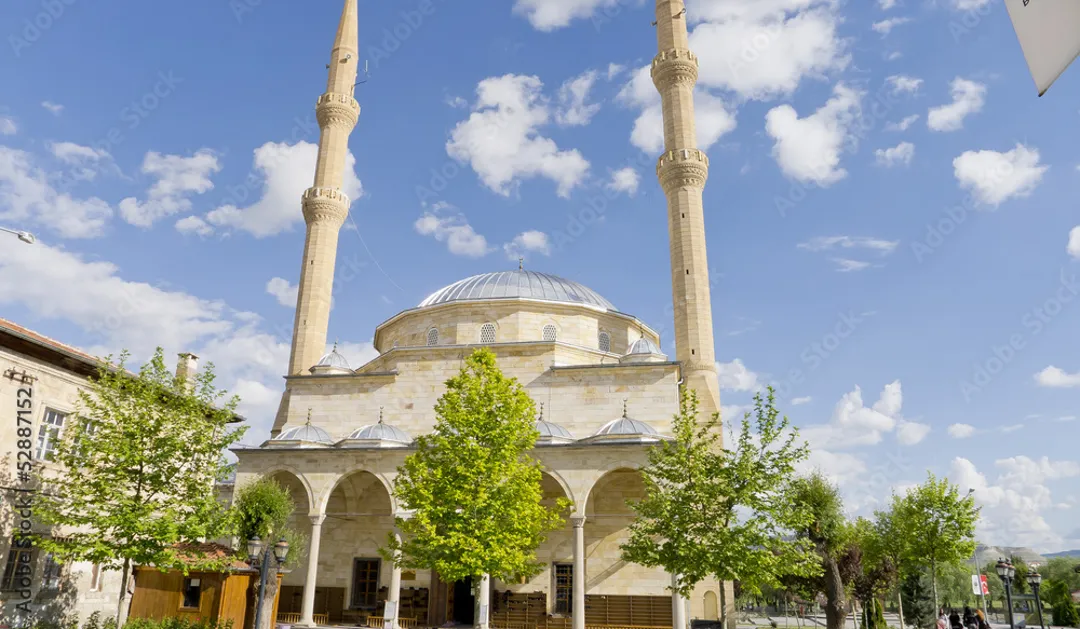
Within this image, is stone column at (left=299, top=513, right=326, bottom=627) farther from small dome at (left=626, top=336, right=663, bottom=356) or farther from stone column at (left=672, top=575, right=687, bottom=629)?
small dome at (left=626, top=336, right=663, bottom=356)

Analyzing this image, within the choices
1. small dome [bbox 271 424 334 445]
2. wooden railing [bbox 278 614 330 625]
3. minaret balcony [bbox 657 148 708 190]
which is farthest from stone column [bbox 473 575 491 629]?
minaret balcony [bbox 657 148 708 190]

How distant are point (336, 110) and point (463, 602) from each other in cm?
2348

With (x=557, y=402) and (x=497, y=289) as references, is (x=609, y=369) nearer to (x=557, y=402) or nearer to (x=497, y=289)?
(x=557, y=402)

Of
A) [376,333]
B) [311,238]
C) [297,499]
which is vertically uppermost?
[311,238]

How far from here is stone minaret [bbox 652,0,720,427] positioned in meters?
27.5

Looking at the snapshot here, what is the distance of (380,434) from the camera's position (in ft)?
79.5

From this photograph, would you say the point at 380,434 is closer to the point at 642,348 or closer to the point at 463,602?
the point at 463,602

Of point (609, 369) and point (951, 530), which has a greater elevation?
point (609, 369)

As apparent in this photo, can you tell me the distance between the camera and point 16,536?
15328 millimetres

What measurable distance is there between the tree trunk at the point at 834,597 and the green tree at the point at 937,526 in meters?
2.42

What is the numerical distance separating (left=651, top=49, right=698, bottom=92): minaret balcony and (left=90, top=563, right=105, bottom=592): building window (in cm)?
2850

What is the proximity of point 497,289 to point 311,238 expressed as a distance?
9181 mm

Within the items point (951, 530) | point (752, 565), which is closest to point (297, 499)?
point (752, 565)

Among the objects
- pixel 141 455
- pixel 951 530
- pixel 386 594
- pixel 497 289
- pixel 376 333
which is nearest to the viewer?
pixel 141 455
